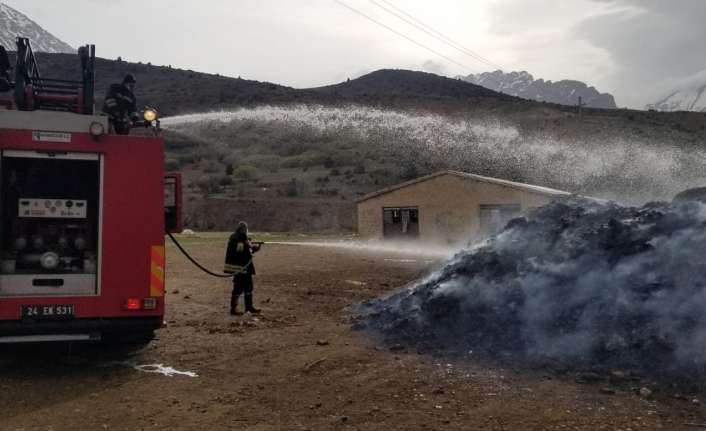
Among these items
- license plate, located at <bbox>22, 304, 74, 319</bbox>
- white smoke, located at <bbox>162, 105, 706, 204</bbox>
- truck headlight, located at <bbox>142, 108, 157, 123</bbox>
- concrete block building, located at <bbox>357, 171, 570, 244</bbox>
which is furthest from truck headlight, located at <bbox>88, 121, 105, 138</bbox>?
white smoke, located at <bbox>162, 105, 706, 204</bbox>

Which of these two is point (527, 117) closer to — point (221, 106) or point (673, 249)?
point (221, 106)

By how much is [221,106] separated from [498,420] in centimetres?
6746

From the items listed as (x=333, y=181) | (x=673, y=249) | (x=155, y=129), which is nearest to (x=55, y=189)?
(x=155, y=129)

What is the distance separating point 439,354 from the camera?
24.3 feet

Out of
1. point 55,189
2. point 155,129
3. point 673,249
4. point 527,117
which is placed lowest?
point 673,249

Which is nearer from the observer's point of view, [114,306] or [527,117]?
[114,306]

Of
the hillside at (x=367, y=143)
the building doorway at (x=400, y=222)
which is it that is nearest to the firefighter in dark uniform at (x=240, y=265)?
the building doorway at (x=400, y=222)

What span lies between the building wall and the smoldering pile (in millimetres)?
15838

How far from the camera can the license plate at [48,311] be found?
617 centimetres

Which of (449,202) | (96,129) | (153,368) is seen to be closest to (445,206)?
(449,202)

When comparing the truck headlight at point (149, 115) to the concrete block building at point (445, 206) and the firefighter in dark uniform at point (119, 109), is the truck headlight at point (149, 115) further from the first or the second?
the concrete block building at point (445, 206)

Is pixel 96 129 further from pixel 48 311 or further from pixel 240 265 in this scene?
pixel 240 265

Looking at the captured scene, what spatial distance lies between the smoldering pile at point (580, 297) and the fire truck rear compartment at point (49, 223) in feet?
13.5

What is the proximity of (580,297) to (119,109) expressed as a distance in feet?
20.7
